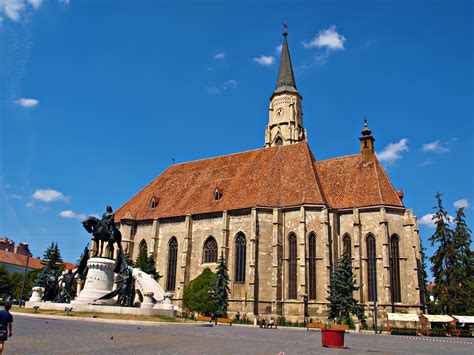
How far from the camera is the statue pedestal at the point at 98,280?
22.3 meters

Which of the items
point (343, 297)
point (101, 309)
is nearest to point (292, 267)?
point (343, 297)

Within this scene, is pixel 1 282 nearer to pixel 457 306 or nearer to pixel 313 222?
pixel 313 222

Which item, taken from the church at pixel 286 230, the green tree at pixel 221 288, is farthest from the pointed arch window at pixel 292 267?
the green tree at pixel 221 288

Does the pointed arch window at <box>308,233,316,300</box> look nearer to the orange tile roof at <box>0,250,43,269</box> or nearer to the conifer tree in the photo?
the conifer tree

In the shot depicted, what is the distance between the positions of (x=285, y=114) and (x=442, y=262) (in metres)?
27.6

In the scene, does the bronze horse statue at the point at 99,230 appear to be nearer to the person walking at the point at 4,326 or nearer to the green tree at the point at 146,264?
the green tree at the point at 146,264

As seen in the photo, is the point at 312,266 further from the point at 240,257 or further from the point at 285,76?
the point at 285,76

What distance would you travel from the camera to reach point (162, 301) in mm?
25688

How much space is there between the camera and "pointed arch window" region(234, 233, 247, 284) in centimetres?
3616

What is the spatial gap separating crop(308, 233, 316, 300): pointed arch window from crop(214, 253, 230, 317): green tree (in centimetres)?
677

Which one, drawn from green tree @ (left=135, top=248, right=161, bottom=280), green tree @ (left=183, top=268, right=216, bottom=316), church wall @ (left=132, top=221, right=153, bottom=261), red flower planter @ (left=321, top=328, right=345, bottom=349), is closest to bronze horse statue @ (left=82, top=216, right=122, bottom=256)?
green tree @ (left=183, top=268, right=216, bottom=316)

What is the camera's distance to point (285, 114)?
2226 inches

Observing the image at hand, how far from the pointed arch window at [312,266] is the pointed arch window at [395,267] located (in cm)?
617

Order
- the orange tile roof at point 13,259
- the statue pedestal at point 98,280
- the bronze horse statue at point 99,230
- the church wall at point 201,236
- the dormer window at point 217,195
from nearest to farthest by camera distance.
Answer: the statue pedestal at point 98,280
the bronze horse statue at point 99,230
the church wall at point 201,236
the dormer window at point 217,195
the orange tile roof at point 13,259
